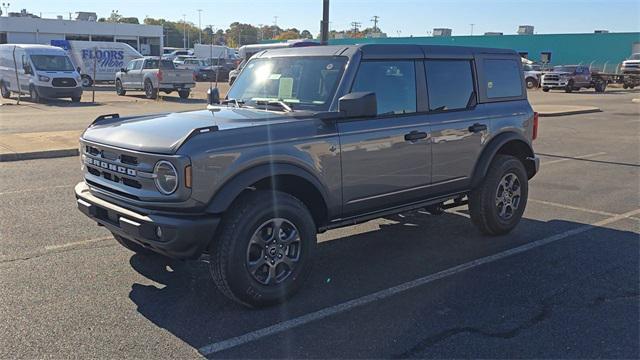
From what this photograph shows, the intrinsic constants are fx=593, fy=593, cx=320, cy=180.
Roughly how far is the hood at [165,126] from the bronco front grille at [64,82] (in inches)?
822

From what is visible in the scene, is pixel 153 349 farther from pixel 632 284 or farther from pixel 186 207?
pixel 632 284

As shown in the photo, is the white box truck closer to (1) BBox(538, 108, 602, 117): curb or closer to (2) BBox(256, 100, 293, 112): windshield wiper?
(1) BBox(538, 108, 602, 117): curb

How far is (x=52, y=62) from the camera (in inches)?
973

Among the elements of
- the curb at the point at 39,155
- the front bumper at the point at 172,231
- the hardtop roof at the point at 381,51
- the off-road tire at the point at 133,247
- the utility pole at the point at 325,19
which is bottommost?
the off-road tire at the point at 133,247

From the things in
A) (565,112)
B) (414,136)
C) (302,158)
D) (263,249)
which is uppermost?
(414,136)

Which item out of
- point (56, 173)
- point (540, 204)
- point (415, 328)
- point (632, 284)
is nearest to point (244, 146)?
point (415, 328)

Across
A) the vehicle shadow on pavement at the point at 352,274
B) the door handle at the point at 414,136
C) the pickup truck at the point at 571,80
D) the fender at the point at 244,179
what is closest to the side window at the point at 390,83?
the door handle at the point at 414,136

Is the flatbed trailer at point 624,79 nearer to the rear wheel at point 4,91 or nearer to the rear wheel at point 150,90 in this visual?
the rear wheel at point 150,90

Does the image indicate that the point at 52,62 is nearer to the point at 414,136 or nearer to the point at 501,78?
the point at 501,78

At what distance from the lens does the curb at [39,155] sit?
10.8 meters

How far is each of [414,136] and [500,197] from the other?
1.59 m

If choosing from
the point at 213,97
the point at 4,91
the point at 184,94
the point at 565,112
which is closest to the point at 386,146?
the point at 213,97

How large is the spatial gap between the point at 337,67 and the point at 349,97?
1.96 ft

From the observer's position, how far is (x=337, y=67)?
5.18 metres
